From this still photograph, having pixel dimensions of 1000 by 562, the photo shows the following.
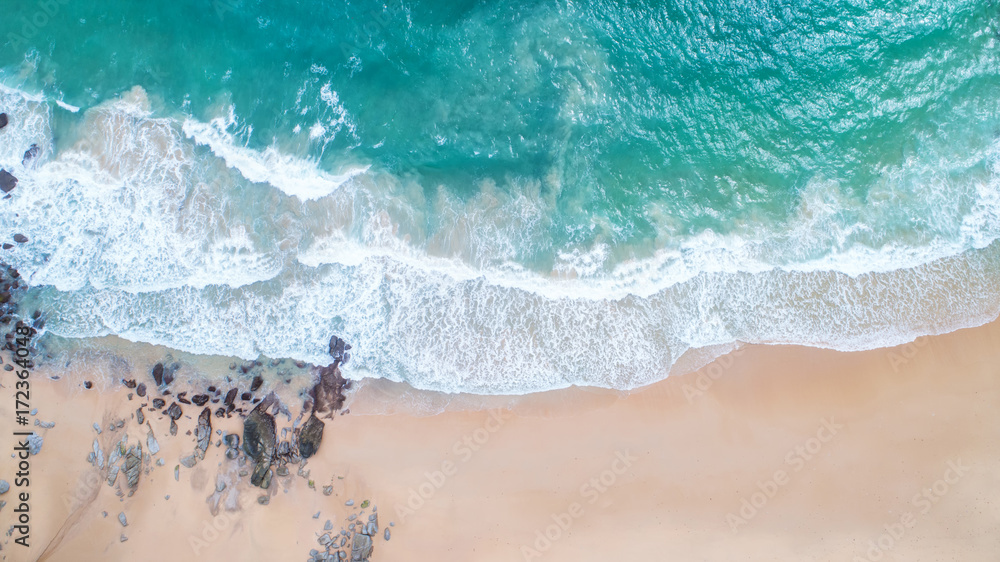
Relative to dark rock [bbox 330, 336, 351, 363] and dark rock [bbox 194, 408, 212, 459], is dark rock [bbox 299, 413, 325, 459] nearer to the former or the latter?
dark rock [bbox 330, 336, 351, 363]

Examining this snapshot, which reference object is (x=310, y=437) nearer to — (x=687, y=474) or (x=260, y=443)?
(x=260, y=443)

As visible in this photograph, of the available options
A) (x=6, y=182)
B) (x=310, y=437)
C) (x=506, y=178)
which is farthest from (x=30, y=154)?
(x=506, y=178)

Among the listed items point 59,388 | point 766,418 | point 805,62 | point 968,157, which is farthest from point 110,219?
point 968,157

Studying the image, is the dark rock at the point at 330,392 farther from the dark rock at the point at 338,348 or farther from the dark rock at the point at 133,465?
the dark rock at the point at 133,465

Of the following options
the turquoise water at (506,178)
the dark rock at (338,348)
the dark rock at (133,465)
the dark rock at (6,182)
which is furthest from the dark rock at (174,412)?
the dark rock at (6,182)

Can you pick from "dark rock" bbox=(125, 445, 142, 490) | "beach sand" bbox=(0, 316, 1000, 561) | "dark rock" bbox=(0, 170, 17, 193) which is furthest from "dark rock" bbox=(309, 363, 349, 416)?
"dark rock" bbox=(0, 170, 17, 193)

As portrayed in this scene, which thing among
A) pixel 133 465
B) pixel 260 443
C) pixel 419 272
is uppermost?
pixel 419 272

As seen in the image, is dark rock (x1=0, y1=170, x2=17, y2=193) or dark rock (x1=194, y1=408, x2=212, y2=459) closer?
dark rock (x1=194, y1=408, x2=212, y2=459)
